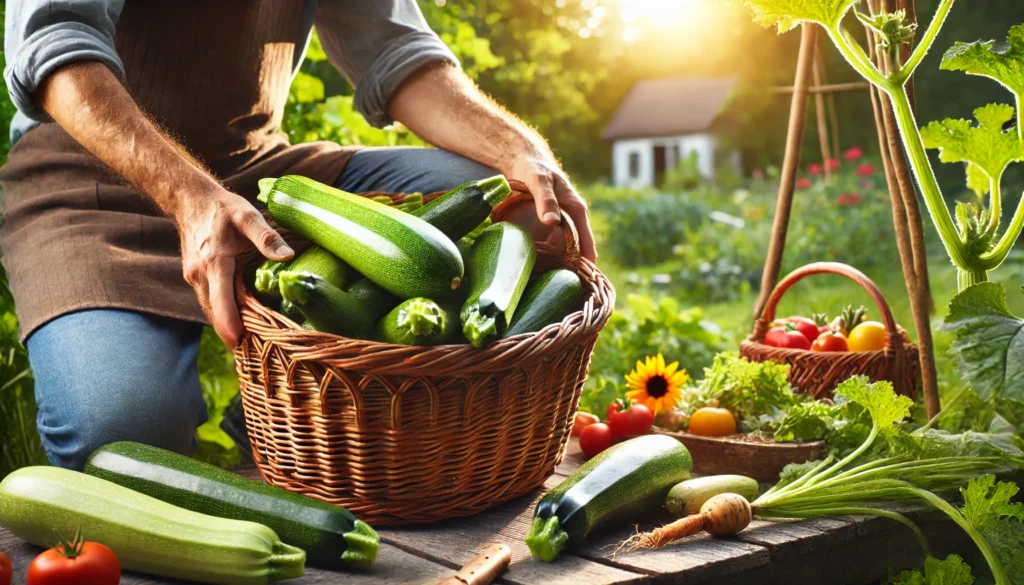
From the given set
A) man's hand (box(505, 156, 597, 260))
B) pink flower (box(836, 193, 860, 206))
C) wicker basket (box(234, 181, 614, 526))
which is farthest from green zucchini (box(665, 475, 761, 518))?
pink flower (box(836, 193, 860, 206))

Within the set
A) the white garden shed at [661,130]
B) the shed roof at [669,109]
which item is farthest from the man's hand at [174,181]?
the shed roof at [669,109]

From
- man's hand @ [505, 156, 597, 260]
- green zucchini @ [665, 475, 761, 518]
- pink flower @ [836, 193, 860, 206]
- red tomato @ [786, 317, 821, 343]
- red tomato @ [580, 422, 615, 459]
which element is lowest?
pink flower @ [836, 193, 860, 206]

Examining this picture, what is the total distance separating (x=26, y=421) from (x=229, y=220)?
1550 mm

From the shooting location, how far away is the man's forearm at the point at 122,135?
2037 mm

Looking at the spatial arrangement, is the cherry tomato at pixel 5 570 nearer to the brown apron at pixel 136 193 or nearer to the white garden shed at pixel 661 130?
the brown apron at pixel 136 193

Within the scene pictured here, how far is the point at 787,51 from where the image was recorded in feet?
48.2

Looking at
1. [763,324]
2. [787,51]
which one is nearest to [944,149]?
[763,324]

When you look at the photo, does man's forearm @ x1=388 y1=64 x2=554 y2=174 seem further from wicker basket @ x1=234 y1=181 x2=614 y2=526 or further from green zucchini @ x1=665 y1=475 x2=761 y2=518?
green zucchini @ x1=665 y1=475 x2=761 y2=518

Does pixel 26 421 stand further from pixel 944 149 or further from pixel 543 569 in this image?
pixel 944 149

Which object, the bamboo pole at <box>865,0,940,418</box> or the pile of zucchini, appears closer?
the pile of zucchini

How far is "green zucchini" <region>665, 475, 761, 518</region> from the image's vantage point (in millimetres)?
2078

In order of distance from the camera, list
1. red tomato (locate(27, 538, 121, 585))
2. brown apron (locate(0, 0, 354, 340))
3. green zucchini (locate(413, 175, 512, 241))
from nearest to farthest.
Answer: red tomato (locate(27, 538, 121, 585)) → green zucchini (locate(413, 175, 512, 241)) → brown apron (locate(0, 0, 354, 340))

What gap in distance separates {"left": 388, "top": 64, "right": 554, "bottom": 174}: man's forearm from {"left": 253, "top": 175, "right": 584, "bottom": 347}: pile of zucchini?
426 millimetres

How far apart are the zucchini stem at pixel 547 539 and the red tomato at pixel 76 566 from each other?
739 mm
